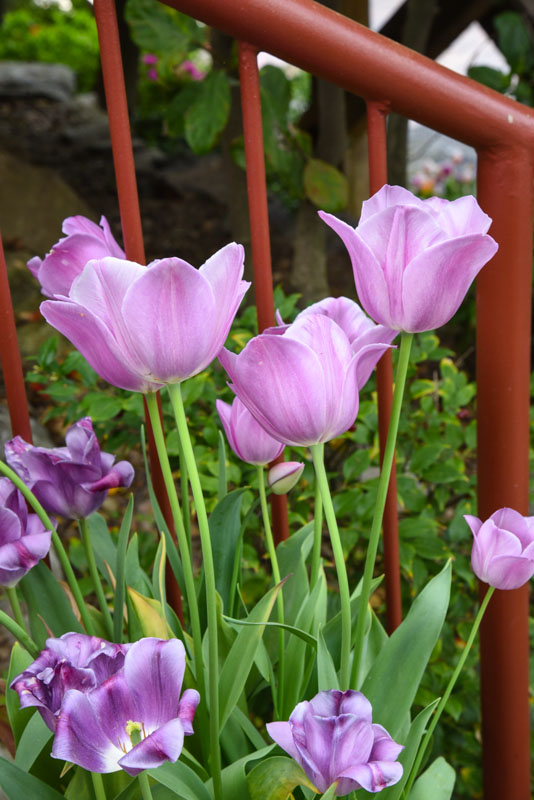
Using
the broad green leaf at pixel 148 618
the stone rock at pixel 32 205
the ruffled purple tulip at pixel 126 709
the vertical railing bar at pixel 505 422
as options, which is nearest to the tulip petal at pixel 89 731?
the ruffled purple tulip at pixel 126 709

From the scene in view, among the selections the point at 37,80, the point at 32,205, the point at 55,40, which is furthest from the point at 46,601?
the point at 55,40

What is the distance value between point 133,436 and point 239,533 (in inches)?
26.9

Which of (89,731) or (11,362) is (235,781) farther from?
(11,362)

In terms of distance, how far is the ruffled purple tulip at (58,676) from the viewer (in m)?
0.62

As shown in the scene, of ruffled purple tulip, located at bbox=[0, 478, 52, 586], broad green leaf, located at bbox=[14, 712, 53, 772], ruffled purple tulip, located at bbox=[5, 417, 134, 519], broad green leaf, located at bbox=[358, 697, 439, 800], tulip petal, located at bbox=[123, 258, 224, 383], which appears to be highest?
tulip petal, located at bbox=[123, 258, 224, 383]

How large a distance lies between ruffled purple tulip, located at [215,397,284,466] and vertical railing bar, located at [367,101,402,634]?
0.95ft

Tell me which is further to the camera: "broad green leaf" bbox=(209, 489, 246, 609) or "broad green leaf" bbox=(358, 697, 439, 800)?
"broad green leaf" bbox=(209, 489, 246, 609)

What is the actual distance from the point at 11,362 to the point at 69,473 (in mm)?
201

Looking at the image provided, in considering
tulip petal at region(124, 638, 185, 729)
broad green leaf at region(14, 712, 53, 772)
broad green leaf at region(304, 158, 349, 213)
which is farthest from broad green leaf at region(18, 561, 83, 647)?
broad green leaf at region(304, 158, 349, 213)

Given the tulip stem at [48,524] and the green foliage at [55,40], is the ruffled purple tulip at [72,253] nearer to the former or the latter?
the tulip stem at [48,524]

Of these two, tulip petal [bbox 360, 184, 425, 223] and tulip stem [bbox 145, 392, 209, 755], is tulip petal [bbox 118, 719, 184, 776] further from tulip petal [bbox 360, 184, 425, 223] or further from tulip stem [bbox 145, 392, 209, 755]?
tulip petal [bbox 360, 184, 425, 223]

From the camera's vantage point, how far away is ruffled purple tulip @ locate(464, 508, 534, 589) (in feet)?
2.67

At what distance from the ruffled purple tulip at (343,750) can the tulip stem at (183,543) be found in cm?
18

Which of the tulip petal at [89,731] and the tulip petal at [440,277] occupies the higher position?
the tulip petal at [440,277]
